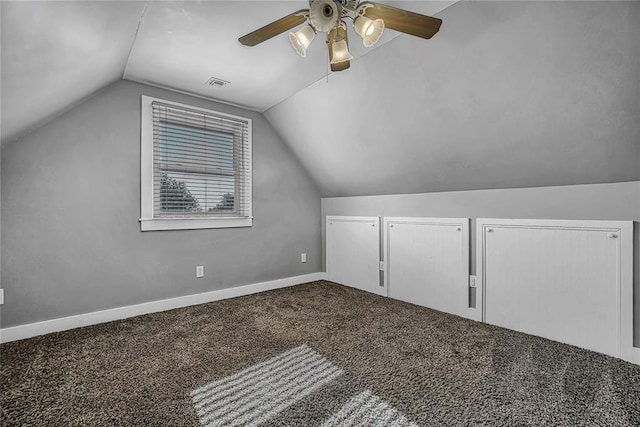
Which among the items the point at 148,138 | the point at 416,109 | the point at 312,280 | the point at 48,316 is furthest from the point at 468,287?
the point at 48,316

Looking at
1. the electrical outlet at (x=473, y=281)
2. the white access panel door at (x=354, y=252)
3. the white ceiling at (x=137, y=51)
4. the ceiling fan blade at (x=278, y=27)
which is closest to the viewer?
the white ceiling at (x=137, y=51)

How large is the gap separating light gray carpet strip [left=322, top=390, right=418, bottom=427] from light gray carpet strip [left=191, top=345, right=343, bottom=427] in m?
0.22

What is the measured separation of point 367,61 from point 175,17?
1.28 metres

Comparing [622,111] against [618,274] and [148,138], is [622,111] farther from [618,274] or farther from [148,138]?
[148,138]

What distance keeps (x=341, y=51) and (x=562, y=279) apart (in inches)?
81.8

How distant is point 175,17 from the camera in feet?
5.84

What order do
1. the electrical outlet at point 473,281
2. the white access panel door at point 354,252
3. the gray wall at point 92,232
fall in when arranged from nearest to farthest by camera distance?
the gray wall at point 92,232, the electrical outlet at point 473,281, the white access panel door at point 354,252

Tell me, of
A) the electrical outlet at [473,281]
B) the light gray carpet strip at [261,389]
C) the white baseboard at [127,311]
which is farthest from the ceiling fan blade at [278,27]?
the white baseboard at [127,311]

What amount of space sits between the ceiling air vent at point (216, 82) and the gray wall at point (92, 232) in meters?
0.40

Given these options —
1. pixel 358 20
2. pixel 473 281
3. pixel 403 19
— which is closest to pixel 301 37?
pixel 358 20

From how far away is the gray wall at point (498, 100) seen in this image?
1.55 m

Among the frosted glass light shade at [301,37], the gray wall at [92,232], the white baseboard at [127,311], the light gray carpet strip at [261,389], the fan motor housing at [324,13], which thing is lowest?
the light gray carpet strip at [261,389]

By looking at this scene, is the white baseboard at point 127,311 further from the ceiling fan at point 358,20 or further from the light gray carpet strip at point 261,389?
the ceiling fan at point 358,20

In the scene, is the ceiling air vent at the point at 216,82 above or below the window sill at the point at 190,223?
above
